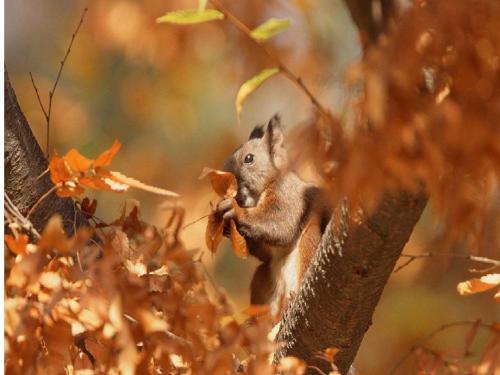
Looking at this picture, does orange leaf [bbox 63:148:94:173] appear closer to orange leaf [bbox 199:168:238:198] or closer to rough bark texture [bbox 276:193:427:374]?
rough bark texture [bbox 276:193:427:374]

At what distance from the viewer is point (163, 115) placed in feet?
8.13

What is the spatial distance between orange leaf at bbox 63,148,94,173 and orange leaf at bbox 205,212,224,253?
1.72 feet

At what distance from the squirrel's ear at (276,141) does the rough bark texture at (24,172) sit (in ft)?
2.28

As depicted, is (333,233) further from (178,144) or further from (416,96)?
(178,144)

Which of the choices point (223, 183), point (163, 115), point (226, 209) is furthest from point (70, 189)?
point (163, 115)

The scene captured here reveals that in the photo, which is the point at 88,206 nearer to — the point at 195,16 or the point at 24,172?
the point at 24,172

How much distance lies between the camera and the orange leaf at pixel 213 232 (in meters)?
1.46

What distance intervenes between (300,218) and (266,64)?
44 cm

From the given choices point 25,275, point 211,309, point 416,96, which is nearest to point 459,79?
point 416,96

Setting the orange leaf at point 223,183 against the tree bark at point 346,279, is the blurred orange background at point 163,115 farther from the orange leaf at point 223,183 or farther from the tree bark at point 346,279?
the tree bark at point 346,279

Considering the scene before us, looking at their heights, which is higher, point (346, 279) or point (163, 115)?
point (346, 279)

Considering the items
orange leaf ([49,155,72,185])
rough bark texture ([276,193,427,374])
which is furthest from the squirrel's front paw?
orange leaf ([49,155,72,185])

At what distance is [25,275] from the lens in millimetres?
839

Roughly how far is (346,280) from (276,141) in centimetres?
93
